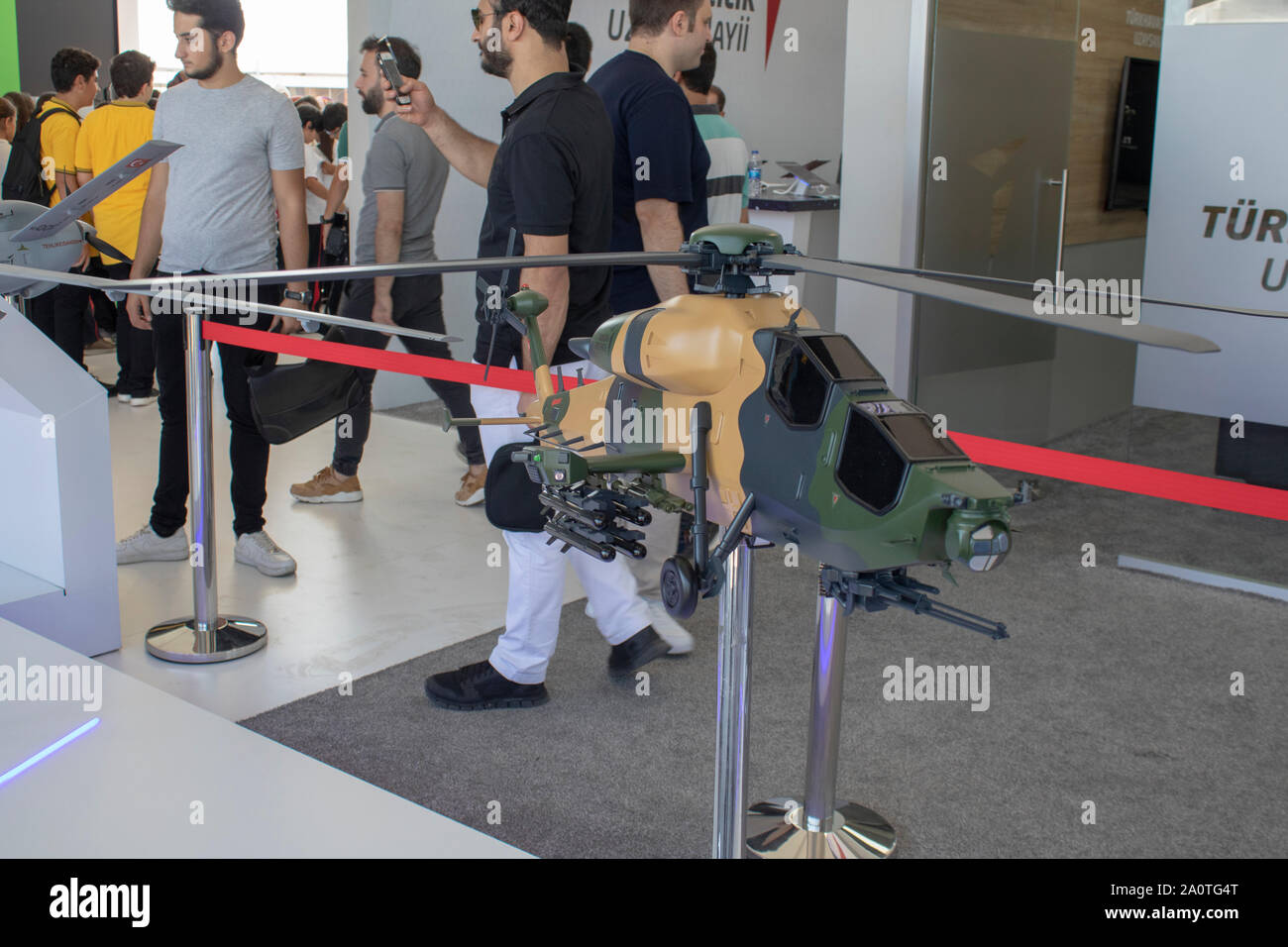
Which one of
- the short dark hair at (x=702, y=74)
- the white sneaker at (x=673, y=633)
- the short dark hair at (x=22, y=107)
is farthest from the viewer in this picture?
the short dark hair at (x=22, y=107)

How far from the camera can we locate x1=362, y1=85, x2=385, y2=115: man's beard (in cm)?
470

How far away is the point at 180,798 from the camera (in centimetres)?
175

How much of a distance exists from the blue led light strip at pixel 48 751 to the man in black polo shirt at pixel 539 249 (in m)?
0.98

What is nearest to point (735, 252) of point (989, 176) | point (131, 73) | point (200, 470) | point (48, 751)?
point (48, 751)

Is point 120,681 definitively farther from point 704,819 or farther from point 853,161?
point 853,161

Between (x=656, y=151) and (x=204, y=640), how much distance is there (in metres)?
1.77

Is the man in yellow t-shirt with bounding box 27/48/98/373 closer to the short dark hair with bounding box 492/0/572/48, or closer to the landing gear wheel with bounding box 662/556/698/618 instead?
the short dark hair with bounding box 492/0/572/48

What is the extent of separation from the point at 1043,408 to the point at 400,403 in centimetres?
336

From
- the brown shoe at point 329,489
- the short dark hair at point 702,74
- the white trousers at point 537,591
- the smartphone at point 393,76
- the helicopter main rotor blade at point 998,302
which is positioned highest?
the short dark hair at point 702,74

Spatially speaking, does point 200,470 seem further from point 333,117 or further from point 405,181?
point 333,117

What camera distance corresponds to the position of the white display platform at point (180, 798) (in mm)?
1610

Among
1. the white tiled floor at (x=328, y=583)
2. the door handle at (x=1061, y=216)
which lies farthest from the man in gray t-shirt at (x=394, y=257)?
the door handle at (x=1061, y=216)

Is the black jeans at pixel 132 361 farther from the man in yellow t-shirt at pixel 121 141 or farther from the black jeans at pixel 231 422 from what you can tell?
the black jeans at pixel 231 422

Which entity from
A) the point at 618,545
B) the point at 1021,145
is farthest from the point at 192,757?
the point at 1021,145
